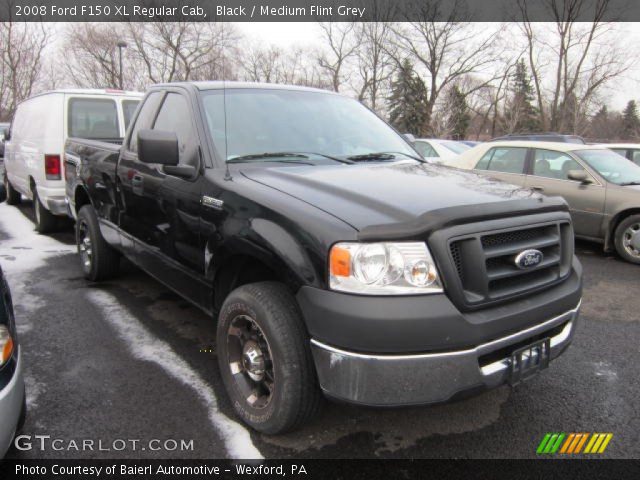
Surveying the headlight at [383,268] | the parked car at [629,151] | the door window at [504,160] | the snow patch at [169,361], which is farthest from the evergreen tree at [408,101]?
the headlight at [383,268]

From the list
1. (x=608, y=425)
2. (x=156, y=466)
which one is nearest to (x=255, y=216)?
(x=156, y=466)

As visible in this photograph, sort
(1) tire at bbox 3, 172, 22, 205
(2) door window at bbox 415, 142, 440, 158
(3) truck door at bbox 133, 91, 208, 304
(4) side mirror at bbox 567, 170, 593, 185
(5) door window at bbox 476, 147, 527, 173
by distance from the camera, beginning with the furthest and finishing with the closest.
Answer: (2) door window at bbox 415, 142, 440, 158
(1) tire at bbox 3, 172, 22, 205
(5) door window at bbox 476, 147, 527, 173
(4) side mirror at bbox 567, 170, 593, 185
(3) truck door at bbox 133, 91, 208, 304

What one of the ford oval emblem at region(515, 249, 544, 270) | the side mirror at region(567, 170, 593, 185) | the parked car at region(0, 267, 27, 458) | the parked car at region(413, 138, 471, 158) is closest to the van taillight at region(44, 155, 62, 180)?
the parked car at region(0, 267, 27, 458)

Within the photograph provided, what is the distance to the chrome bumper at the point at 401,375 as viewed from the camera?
80.6 inches

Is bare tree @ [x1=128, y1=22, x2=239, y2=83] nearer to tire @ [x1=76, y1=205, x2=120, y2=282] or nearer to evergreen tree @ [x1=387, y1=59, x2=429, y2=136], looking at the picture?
evergreen tree @ [x1=387, y1=59, x2=429, y2=136]

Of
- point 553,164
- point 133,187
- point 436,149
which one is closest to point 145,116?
point 133,187

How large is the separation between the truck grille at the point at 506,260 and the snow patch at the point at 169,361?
1.36 m

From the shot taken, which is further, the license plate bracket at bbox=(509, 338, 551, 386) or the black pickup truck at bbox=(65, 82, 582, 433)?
the license plate bracket at bbox=(509, 338, 551, 386)

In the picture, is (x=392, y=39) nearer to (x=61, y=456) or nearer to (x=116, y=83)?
(x=116, y=83)

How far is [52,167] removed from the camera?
6.58 metres

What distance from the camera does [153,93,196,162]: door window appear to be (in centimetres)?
326

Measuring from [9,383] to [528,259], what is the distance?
2340 millimetres

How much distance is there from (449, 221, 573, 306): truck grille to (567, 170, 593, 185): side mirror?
15.3ft

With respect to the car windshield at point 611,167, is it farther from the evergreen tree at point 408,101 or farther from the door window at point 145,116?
the evergreen tree at point 408,101
